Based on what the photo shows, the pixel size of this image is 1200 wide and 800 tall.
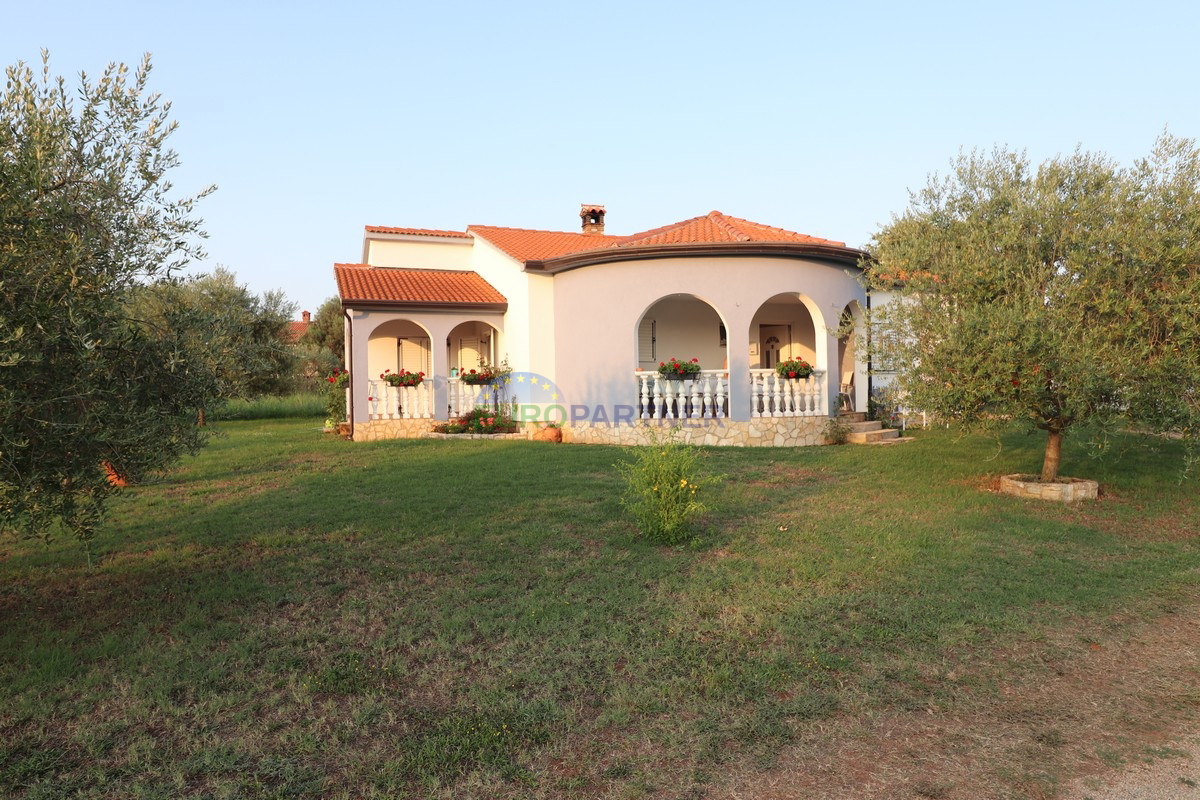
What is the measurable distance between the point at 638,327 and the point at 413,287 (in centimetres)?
559

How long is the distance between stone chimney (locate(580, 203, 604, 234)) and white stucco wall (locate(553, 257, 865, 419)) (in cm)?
732

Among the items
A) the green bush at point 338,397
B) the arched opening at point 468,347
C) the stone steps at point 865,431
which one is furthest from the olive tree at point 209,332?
the arched opening at point 468,347

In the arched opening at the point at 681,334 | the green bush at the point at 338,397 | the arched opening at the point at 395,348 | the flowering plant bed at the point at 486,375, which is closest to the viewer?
the flowering plant bed at the point at 486,375

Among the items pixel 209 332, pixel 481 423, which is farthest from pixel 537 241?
pixel 209 332

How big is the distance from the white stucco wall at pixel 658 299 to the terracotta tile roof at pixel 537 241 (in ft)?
7.42

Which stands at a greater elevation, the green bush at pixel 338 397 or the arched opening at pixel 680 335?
the arched opening at pixel 680 335

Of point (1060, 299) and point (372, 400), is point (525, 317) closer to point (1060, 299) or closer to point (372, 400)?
point (372, 400)

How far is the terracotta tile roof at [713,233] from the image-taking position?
13.4m

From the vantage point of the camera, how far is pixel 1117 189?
7668 mm

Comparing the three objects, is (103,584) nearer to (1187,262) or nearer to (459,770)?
(459,770)

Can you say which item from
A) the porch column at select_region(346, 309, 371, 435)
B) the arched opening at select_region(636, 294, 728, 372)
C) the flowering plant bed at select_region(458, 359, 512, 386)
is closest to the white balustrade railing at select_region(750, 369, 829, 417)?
the arched opening at select_region(636, 294, 728, 372)

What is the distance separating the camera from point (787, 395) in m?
13.6

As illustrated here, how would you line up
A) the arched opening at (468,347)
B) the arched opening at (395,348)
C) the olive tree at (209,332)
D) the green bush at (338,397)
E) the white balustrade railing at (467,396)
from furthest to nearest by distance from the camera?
1. the arched opening at (468,347)
2. the arched opening at (395,348)
3. the green bush at (338,397)
4. the white balustrade railing at (467,396)
5. the olive tree at (209,332)

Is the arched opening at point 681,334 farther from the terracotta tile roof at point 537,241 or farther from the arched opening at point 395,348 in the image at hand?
the arched opening at point 395,348
